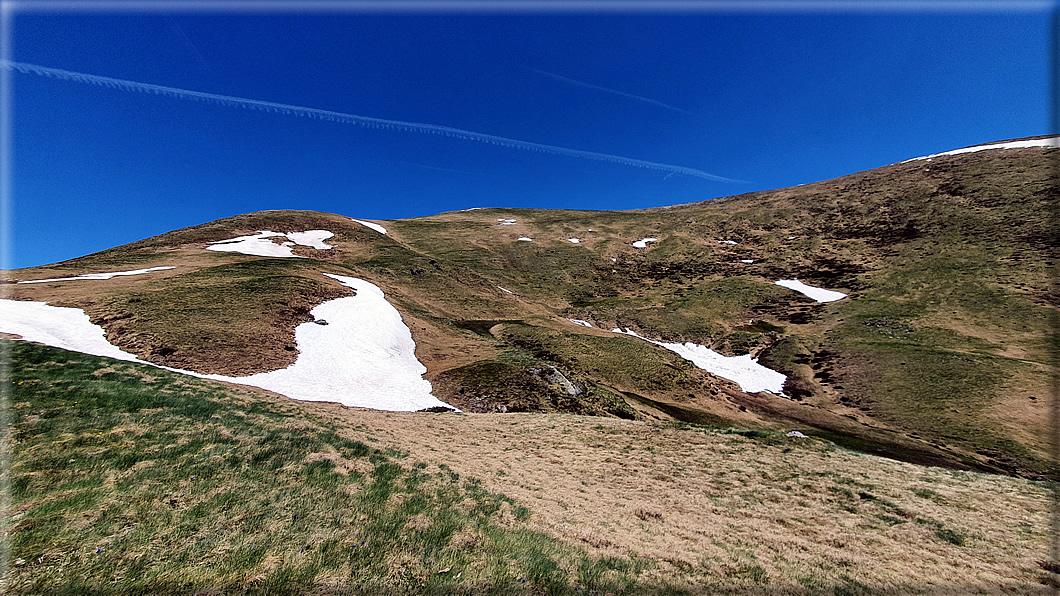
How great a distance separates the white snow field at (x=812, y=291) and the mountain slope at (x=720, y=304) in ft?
5.45

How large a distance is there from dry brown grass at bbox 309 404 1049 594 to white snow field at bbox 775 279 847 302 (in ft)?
170

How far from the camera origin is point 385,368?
27.0m

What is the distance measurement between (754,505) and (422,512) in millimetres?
10762

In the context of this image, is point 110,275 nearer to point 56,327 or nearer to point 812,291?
point 56,327

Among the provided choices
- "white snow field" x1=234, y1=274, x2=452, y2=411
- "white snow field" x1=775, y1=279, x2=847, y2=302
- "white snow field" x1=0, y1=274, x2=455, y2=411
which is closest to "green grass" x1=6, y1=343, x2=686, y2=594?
"white snow field" x1=0, y1=274, x2=455, y2=411

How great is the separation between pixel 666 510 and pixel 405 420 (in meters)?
14.0

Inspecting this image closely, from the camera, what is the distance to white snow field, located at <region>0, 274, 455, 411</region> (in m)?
20.6

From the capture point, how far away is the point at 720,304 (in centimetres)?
5925

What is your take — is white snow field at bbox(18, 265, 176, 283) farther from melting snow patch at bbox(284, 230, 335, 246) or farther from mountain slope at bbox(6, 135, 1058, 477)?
melting snow patch at bbox(284, 230, 335, 246)

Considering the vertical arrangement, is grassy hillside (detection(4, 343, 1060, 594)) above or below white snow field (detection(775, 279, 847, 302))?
below

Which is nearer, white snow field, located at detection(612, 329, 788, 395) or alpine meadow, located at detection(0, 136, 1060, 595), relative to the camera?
alpine meadow, located at detection(0, 136, 1060, 595)

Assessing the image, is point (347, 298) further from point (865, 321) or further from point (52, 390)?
point (865, 321)

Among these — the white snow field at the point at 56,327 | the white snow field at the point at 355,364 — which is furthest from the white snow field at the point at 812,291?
the white snow field at the point at 56,327

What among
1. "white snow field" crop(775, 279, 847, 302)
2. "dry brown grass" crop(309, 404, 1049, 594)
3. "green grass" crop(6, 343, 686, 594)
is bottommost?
"dry brown grass" crop(309, 404, 1049, 594)
